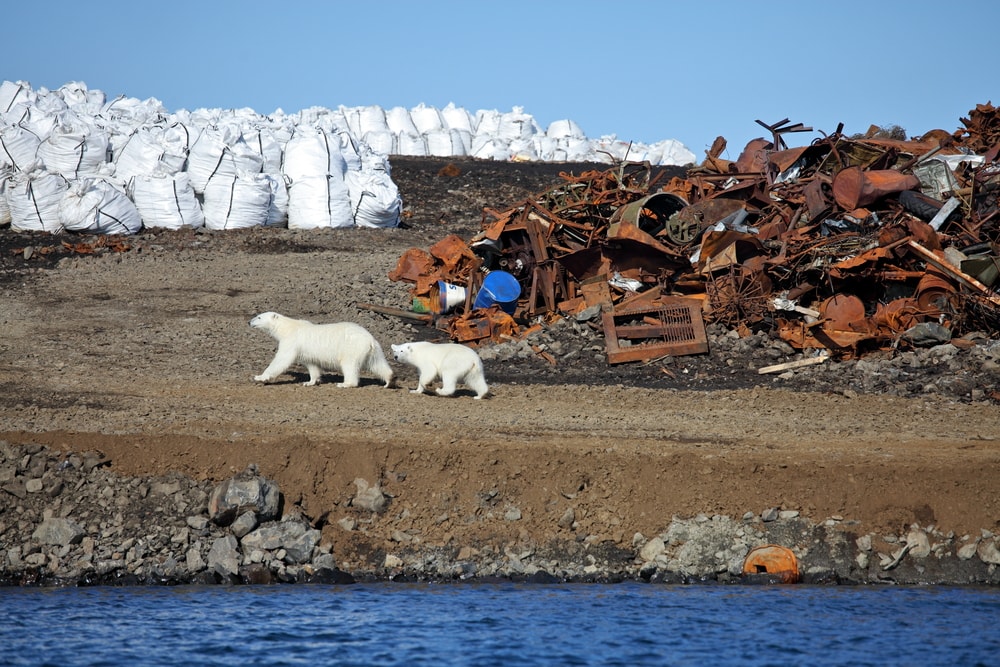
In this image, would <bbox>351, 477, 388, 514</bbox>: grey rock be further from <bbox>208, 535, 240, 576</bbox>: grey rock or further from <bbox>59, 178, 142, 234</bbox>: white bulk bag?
<bbox>59, 178, 142, 234</bbox>: white bulk bag

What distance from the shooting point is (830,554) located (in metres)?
8.03

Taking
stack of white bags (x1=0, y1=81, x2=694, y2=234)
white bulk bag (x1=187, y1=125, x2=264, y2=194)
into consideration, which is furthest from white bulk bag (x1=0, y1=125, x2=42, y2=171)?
white bulk bag (x1=187, y1=125, x2=264, y2=194)

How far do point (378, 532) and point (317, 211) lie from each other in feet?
47.2

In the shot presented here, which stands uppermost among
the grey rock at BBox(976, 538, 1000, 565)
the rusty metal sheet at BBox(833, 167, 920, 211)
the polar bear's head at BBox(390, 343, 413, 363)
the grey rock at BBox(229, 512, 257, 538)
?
the rusty metal sheet at BBox(833, 167, 920, 211)

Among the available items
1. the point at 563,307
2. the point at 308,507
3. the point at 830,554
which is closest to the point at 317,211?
the point at 563,307

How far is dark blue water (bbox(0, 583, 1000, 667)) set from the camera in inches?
256

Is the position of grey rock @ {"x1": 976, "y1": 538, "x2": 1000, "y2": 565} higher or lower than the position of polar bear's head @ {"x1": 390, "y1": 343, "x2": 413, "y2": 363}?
lower

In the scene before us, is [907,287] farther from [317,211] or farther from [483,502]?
[317,211]

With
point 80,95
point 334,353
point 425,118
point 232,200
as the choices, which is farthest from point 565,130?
point 334,353

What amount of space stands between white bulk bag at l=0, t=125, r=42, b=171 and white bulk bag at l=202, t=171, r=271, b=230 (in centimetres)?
358

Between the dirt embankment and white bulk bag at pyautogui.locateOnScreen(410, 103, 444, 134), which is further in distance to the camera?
white bulk bag at pyautogui.locateOnScreen(410, 103, 444, 134)

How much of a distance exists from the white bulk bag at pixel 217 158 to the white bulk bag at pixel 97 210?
4.62ft

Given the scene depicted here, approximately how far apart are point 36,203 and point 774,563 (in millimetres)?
16634

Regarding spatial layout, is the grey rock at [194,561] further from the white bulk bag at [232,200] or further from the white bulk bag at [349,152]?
the white bulk bag at [349,152]
